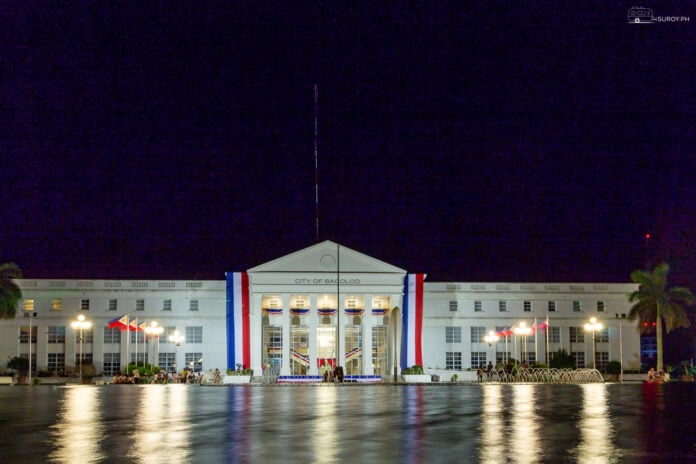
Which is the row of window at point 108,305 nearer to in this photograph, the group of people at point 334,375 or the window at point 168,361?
the window at point 168,361

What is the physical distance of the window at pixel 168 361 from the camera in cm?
7275

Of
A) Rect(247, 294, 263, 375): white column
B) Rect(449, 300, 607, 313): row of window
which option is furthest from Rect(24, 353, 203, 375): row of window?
Rect(449, 300, 607, 313): row of window

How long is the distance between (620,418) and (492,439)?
5867 mm

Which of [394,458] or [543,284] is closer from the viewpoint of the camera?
[394,458]

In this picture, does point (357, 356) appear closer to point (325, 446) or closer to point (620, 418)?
point (620, 418)

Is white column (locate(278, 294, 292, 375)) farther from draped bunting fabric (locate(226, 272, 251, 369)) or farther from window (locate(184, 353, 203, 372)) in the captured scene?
window (locate(184, 353, 203, 372))

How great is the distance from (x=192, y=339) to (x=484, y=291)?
27287mm

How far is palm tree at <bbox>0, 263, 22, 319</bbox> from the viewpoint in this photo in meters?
60.0

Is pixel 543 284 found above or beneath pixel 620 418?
above

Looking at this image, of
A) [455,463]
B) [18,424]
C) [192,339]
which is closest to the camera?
[455,463]

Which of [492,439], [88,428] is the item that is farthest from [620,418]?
[88,428]

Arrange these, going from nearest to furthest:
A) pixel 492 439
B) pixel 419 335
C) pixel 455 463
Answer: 1. pixel 455 463
2. pixel 492 439
3. pixel 419 335

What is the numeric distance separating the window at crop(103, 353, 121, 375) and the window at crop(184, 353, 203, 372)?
19.2 feet

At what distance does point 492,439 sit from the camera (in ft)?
47.0
